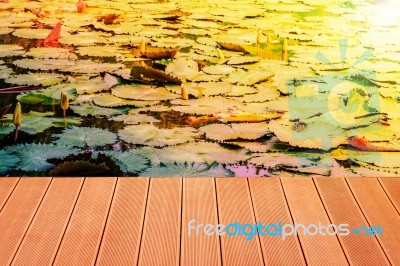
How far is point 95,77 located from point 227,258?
4.48 feet

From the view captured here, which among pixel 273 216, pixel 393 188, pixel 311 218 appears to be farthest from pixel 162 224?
pixel 393 188

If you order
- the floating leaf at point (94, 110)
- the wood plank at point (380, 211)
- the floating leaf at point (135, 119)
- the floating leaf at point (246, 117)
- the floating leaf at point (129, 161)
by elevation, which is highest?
the floating leaf at point (94, 110)

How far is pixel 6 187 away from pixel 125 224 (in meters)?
0.40

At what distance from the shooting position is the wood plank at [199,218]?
1.20 metres

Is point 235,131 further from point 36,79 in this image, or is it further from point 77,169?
point 36,79

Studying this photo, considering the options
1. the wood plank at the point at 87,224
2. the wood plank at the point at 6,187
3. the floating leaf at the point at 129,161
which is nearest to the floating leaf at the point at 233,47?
the floating leaf at the point at 129,161

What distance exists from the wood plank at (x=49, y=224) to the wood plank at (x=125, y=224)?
0.12 meters

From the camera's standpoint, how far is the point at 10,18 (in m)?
3.33

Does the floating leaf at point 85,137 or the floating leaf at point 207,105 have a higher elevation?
the floating leaf at point 207,105

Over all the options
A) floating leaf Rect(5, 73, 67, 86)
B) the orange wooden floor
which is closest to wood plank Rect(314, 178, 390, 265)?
the orange wooden floor

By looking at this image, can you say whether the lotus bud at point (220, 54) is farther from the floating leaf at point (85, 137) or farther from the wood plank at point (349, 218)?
the wood plank at point (349, 218)

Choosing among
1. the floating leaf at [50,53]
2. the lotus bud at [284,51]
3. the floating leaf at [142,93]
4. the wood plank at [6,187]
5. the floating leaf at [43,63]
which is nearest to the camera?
the wood plank at [6,187]

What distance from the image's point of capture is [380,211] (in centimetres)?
140

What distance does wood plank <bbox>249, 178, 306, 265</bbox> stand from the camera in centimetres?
122
